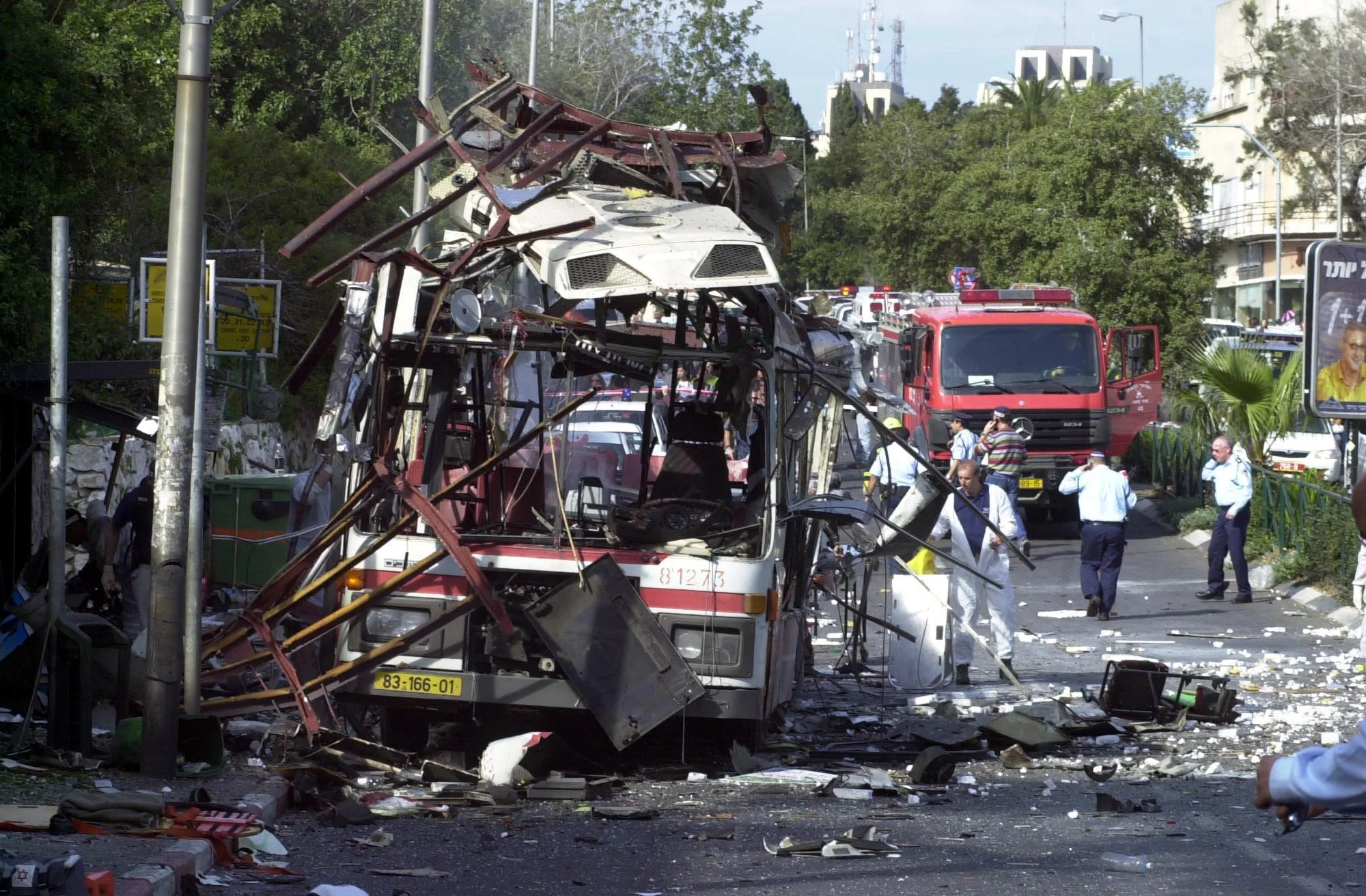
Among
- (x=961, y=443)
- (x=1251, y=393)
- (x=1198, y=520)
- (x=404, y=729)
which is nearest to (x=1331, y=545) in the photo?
(x=961, y=443)

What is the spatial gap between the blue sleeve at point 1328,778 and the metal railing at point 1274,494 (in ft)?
40.1

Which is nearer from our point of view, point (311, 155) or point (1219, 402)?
point (1219, 402)

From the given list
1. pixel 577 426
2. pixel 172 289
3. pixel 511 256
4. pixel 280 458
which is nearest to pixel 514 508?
pixel 577 426

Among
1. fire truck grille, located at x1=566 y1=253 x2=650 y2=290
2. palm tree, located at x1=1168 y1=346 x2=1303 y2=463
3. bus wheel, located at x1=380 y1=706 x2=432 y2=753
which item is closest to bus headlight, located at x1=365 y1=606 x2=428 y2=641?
bus wheel, located at x1=380 y1=706 x2=432 y2=753

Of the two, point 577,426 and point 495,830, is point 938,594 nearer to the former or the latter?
point 577,426

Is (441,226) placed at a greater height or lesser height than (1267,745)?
greater

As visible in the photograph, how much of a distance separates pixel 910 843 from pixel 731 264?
2.89 meters

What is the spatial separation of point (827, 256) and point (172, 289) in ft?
183

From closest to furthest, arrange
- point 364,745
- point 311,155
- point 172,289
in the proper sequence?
point 172,289, point 364,745, point 311,155

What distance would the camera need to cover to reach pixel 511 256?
8.75 meters

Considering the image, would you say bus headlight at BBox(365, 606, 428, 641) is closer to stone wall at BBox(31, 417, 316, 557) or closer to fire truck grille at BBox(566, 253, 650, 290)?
fire truck grille at BBox(566, 253, 650, 290)

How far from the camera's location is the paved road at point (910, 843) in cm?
677

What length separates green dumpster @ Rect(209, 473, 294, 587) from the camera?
53.7ft

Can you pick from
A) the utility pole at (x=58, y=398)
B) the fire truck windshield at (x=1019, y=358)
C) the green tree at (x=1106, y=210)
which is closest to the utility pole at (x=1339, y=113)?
the green tree at (x=1106, y=210)
